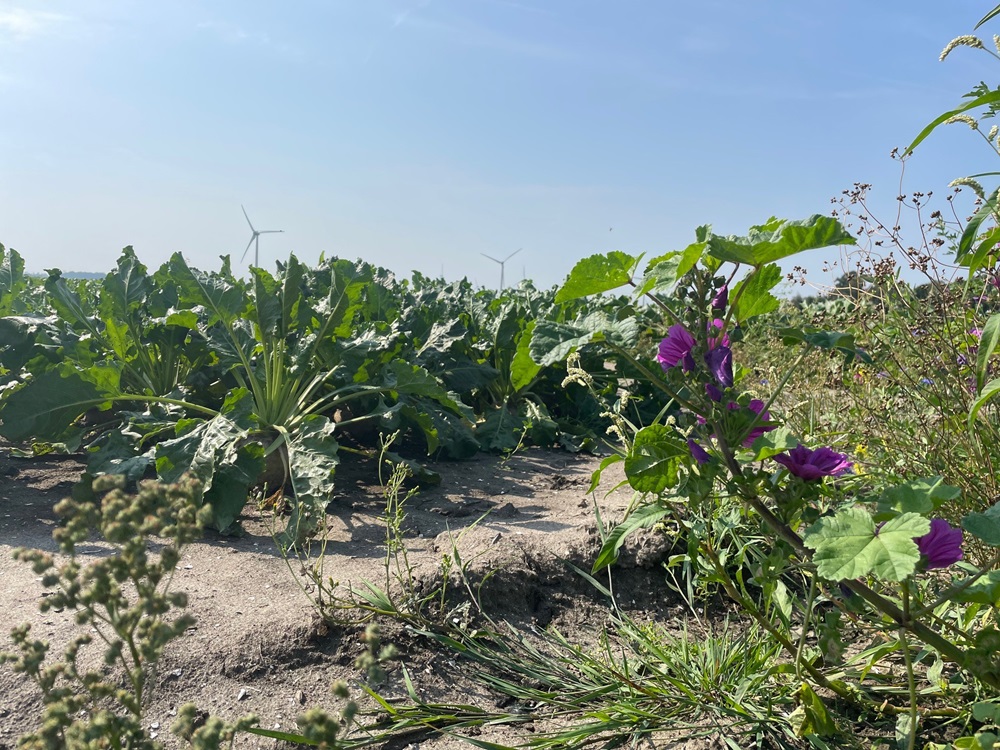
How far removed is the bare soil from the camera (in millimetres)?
1990

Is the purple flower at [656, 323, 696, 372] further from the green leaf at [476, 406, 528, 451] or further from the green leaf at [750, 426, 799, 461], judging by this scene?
the green leaf at [476, 406, 528, 451]

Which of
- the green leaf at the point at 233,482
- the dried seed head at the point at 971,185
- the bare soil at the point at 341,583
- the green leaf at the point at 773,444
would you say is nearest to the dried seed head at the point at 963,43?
the dried seed head at the point at 971,185

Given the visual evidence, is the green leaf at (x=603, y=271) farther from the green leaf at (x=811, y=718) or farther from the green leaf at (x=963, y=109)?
the green leaf at (x=811, y=718)

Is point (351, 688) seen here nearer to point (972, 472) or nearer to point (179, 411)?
point (972, 472)

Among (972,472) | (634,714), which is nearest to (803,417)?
(972,472)

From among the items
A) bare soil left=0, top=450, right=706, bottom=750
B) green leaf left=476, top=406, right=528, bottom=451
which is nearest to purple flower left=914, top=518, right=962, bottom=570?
bare soil left=0, top=450, right=706, bottom=750

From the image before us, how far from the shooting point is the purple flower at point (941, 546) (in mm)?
1417

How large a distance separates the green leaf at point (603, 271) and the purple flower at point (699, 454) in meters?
0.38

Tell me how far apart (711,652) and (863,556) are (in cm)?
92

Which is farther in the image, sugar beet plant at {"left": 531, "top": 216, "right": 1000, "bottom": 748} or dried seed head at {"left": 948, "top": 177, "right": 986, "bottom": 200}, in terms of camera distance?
dried seed head at {"left": 948, "top": 177, "right": 986, "bottom": 200}

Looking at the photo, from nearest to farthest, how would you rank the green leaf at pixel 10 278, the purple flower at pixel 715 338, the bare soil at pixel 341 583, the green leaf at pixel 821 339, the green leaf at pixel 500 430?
the green leaf at pixel 821 339 < the purple flower at pixel 715 338 < the bare soil at pixel 341 583 < the green leaf at pixel 10 278 < the green leaf at pixel 500 430

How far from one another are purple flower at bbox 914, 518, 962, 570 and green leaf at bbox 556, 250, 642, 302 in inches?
28.5

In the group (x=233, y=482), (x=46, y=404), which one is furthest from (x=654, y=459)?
(x=46, y=404)

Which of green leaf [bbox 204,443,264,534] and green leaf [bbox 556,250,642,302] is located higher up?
green leaf [bbox 556,250,642,302]
